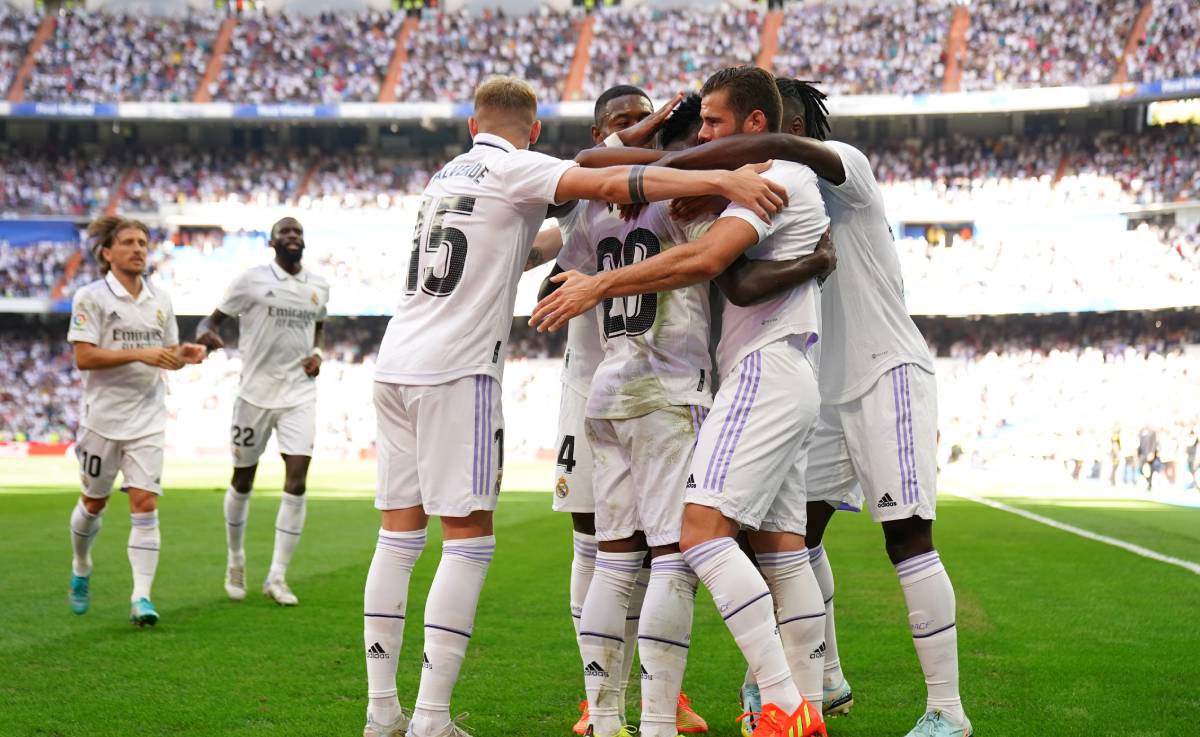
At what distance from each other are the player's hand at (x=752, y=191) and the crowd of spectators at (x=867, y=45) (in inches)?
1538

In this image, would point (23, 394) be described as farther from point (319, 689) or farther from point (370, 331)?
point (319, 689)

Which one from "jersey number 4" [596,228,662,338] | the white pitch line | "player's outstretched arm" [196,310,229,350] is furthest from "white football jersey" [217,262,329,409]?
the white pitch line

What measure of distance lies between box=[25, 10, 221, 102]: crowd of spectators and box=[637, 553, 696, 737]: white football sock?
1768 inches

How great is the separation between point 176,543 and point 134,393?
5.10 metres

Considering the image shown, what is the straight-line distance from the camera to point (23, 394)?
4009cm

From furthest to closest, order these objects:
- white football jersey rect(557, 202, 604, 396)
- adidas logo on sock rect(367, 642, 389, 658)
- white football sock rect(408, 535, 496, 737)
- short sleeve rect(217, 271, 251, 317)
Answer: short sleeve rect(217, 271, 251, 317) → white football jersey rect(557, 202, 604, 396) → adidas logo on sock rect(367, 642, 389, 658) → white football sock rect(408, 535, 496, 737)

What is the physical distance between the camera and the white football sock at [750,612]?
4219mm

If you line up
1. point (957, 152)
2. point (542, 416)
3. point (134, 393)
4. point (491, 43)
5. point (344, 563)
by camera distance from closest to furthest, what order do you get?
point (134, 393) → point (344, 563) → point (542, 416) → point (957, 152) → point (491, 43)

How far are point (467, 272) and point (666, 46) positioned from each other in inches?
1646

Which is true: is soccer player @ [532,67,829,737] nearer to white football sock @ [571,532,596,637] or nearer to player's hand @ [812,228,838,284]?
player's hand @ [812,228,838,284]

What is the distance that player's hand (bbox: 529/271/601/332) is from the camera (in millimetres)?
4285

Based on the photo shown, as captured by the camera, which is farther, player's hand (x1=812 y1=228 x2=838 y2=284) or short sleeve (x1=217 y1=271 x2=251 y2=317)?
short sleeve (x1=217 y1=271 x2=251 y2=317)

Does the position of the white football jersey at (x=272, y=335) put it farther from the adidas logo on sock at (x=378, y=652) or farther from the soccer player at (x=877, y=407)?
the soccer player at (x=877, y=407)

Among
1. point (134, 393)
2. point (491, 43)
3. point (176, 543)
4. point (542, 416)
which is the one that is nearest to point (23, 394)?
point (542, 416)
